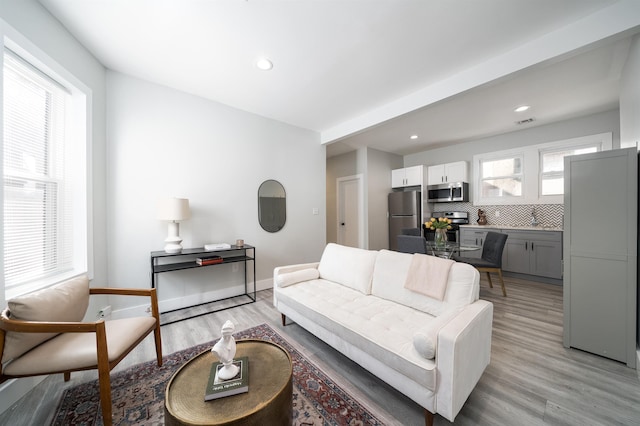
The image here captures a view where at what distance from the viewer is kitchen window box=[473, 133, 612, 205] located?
12.4ft

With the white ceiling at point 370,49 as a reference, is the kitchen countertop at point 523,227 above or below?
below

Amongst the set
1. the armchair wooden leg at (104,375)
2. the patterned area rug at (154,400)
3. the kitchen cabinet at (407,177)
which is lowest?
the patterned area rug at (154,400)

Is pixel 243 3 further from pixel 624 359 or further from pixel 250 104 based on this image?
pixel 624 359

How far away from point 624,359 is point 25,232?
469cm

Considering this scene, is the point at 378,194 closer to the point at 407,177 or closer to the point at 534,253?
the point at 407,177

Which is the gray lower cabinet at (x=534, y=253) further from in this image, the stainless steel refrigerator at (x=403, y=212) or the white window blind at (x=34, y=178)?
the white window blind at (x=34, y=178)

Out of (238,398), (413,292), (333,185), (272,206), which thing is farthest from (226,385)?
(333,185)

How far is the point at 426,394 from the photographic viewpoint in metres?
1.21

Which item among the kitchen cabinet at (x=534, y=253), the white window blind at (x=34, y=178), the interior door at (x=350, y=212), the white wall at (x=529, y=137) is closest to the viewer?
the white window blind at (x=34, y=178)

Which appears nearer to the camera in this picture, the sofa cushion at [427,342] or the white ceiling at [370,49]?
the sofa cushion at [427,342]

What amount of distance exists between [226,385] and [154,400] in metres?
0.87

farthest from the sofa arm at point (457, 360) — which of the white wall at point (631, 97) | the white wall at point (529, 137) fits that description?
the white wall at point (529, 137)

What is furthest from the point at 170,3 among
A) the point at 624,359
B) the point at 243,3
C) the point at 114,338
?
the point at 624,359

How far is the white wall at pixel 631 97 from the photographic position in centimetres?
183
